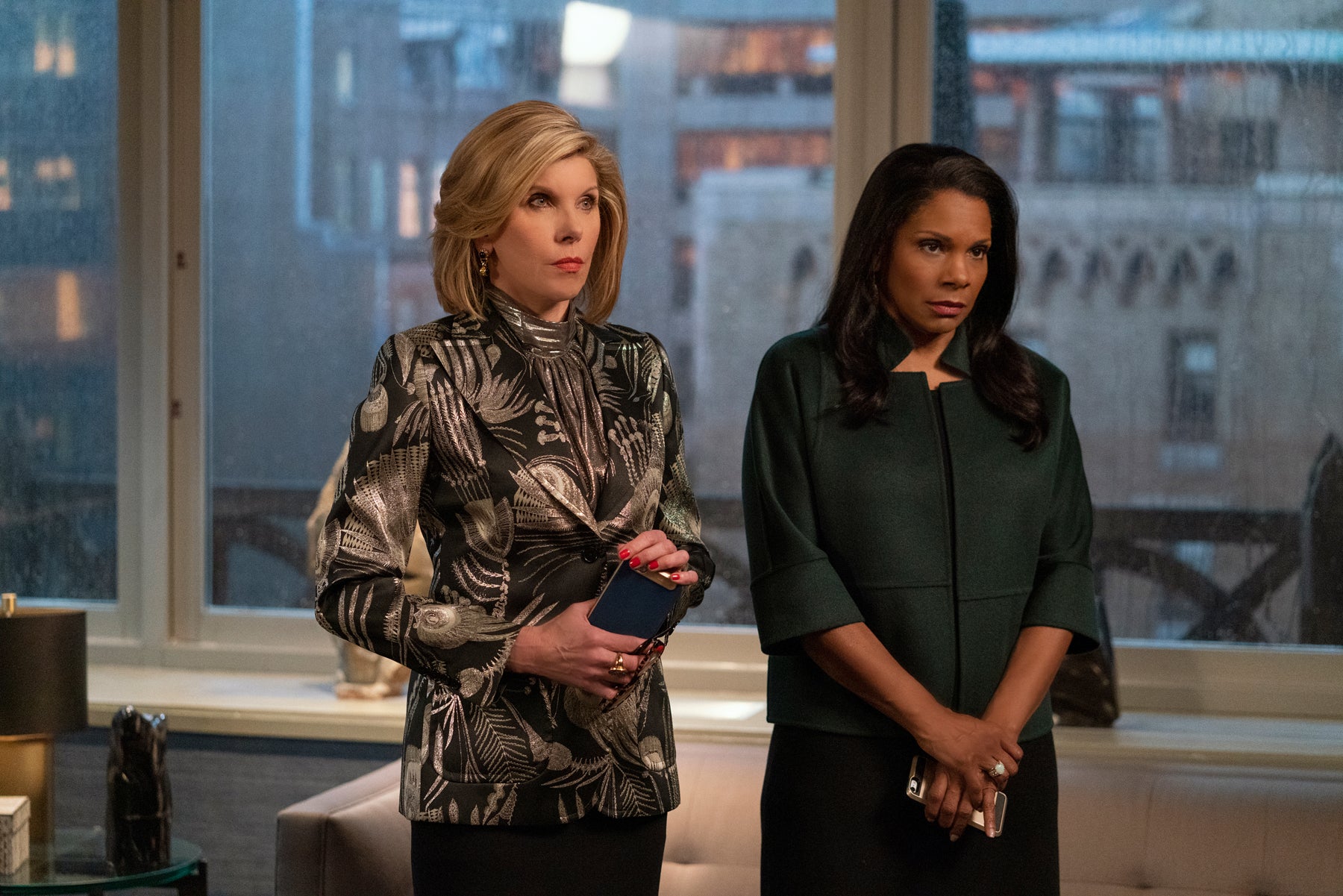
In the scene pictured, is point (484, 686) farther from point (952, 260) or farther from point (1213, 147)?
point (1213, 147)

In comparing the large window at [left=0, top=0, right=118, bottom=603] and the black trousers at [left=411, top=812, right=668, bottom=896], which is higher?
the large window at [left=0, top=0, right=118, bottom=603]

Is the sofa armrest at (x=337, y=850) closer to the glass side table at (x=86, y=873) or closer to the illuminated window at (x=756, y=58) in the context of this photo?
the glass side table at (x=86, y=873)

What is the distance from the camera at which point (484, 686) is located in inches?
49.8

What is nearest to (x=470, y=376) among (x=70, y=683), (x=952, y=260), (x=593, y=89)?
(x=952, y=260)

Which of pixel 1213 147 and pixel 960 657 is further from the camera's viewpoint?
pixel 1213 147

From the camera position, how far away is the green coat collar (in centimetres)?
163

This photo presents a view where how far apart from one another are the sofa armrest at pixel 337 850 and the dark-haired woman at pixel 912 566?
828 mm

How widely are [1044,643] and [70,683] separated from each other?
1.72 meters

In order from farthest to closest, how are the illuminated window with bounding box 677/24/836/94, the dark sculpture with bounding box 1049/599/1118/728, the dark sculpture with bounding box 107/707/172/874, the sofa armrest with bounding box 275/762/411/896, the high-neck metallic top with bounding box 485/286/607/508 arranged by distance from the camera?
the illuminated window with bounding box 677/24/836/94 < the dark sculpture with bounding box 1049/599/1118/728 < the dark sculpture with bounding box 107/707/172/874 < the sofa armrest with bounding box 275/762/411/896 < the high-neck metallic top with bounding box 485/286/607/508

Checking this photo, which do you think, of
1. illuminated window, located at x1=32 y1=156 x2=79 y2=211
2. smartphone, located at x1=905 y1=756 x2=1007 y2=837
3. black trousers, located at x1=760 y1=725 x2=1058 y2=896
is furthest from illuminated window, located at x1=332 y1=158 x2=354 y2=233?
smartphone, located at x1=905 y1=756 x2=1007 y2=837

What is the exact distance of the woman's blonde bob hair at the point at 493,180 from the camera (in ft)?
4.42

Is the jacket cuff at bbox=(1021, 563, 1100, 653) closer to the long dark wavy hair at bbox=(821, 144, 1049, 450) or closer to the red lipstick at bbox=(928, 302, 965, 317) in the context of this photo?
the long dark wavy hair at bbox=(821, 144, 1049, 450)

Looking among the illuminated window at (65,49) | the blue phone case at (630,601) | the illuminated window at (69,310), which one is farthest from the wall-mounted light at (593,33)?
the blue phone case at (630,601)

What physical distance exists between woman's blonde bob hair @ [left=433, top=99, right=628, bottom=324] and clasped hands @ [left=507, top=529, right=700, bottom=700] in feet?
1.08
